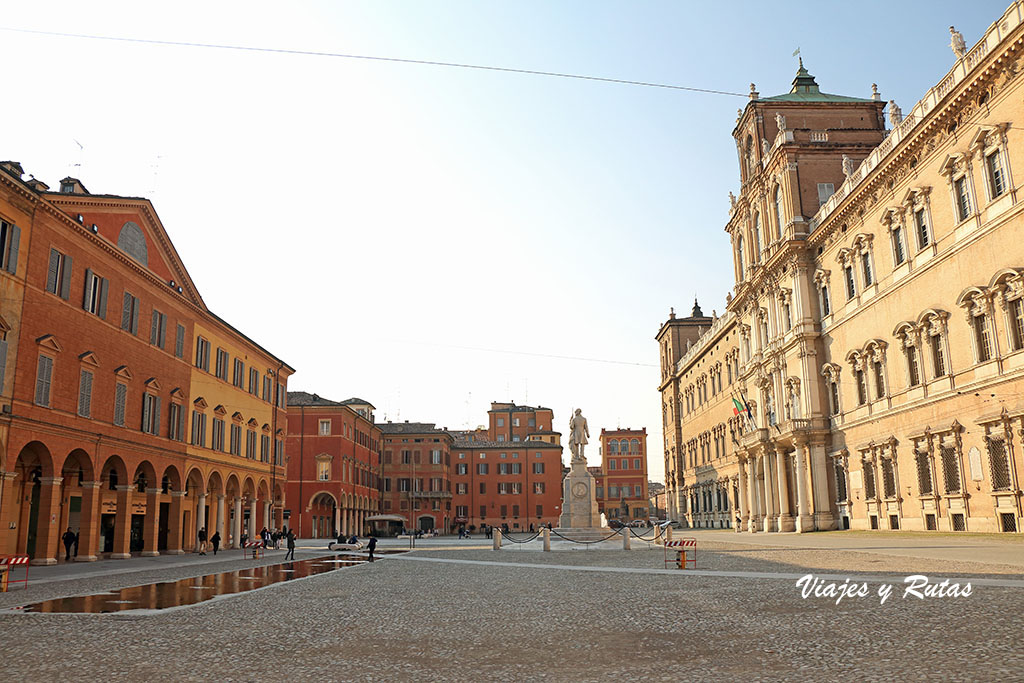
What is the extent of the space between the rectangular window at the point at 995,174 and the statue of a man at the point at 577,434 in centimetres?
2270

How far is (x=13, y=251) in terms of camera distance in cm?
2470

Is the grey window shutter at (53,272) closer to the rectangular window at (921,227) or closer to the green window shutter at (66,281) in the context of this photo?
the green window shutter at (66,281)

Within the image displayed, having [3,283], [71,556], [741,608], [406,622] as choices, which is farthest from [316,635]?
[71,556]

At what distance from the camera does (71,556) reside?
30.1 metres

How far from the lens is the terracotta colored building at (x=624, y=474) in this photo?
118 meters

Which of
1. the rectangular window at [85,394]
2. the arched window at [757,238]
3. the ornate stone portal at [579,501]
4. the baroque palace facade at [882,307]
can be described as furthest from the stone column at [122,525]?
the arched window at [757,238]

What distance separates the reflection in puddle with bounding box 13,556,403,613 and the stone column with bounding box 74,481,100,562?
28.6ft

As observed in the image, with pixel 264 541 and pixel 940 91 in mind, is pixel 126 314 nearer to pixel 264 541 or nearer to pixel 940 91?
pixel 264 541

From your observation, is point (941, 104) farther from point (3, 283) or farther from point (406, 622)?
point (3, 283)

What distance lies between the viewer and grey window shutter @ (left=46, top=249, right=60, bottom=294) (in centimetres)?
2664

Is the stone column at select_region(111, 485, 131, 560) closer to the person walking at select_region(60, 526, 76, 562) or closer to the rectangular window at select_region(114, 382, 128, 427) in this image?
the person walking at select_region(60, 526, 76, 562)

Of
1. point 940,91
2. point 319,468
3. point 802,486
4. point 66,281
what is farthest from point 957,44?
point 319,468

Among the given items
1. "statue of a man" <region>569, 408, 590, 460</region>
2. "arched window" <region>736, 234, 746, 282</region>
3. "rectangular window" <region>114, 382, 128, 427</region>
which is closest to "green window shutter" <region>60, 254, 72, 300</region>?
"rectangular window" <region>114, 382, 128, 427</region>

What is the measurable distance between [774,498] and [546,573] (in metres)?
31.9
